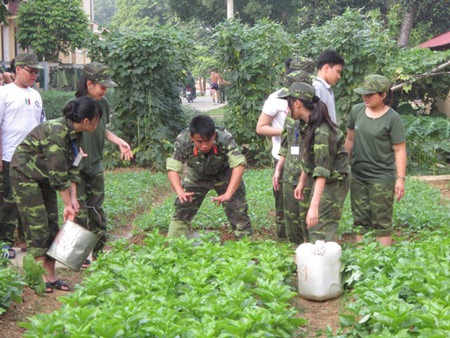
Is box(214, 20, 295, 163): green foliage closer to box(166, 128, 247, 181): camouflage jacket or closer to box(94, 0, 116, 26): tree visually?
box(166, 128, 247, 181): camouflage jacket

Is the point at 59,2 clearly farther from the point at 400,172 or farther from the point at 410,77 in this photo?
the point at 400,172

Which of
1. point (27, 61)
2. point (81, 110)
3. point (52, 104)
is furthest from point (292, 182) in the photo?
point (52, 104)

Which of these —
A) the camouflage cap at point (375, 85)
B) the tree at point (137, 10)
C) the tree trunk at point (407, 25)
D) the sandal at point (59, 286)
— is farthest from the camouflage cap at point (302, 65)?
the tree at point (137, 10)

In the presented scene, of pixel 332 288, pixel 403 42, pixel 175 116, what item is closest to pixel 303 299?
pixel 332 288

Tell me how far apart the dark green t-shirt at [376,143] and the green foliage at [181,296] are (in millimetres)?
1056

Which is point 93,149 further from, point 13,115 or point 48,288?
point 48,288

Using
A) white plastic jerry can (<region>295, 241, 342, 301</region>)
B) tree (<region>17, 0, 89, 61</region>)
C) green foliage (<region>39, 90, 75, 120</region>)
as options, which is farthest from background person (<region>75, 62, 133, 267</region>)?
tree (<region>17, 0, 89, 61</region>)

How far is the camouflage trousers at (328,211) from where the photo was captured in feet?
21.4

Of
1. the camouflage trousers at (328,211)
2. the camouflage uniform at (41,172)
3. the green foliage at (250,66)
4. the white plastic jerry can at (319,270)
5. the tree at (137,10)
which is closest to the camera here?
the white plastic jerry can at (319,270)

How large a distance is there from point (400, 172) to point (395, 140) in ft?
0.99

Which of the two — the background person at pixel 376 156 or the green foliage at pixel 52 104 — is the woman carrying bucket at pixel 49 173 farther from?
the green foliage at pixel 52 104

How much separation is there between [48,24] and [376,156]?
26407mm

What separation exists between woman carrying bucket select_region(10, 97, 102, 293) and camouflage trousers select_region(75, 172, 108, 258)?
46 centimetres

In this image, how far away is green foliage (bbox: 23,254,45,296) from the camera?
20.8 ft
